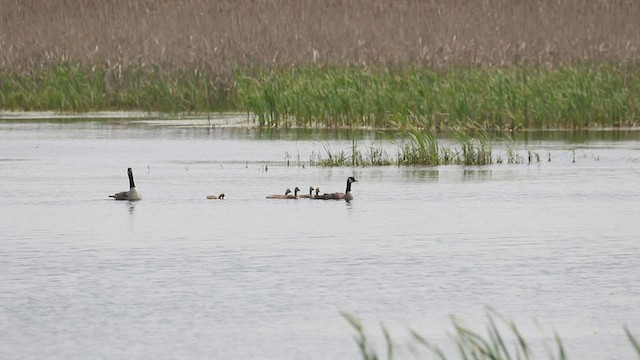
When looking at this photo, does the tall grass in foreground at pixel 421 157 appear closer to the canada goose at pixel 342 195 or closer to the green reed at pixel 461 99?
the green reed at pixel 461 99

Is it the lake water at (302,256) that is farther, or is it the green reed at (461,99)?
the green reed at (461,99)

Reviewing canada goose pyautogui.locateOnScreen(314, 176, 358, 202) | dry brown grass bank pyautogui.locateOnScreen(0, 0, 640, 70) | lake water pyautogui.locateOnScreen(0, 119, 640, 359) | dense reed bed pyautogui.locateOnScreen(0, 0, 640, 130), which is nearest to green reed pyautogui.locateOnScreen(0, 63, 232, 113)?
dense reed bed pyautogui.locateOnScreen(0, 0, 640, 130)

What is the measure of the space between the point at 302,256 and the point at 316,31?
26148 mm

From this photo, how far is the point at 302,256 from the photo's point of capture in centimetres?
1375

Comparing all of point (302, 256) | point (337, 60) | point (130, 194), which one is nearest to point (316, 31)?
point (337, 60)

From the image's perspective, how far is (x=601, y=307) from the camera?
1120 cm

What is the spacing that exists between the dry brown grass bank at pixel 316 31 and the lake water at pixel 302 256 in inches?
478

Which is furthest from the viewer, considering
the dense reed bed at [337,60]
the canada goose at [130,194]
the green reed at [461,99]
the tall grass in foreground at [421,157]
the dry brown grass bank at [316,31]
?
the dry brown grass bank at [316,31]

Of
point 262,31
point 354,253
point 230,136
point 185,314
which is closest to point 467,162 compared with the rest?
point 230,136

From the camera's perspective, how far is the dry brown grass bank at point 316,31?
1406 inches

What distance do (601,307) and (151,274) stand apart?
11.8ft

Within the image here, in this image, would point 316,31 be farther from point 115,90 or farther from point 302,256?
point 302,256

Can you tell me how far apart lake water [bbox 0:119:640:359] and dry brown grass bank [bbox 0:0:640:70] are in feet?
39.8

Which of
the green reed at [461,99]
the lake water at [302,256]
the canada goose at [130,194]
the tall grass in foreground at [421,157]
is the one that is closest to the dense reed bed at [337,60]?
the green reed at [461,99]
